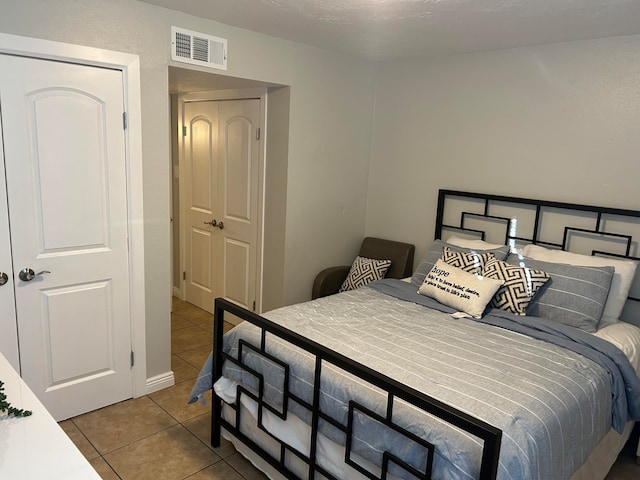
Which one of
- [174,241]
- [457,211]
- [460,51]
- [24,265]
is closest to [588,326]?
[457,211]

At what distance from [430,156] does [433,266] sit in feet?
3.34

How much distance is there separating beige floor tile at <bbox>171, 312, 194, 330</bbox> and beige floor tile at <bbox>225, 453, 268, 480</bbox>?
188cm

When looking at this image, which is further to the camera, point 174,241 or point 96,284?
point 174,241

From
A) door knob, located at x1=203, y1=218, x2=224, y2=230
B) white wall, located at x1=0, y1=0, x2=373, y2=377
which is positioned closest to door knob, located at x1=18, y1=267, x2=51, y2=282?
white wall, located at x1=0, y1=0, x2=373, y2=377

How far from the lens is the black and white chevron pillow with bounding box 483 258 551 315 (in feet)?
8.97

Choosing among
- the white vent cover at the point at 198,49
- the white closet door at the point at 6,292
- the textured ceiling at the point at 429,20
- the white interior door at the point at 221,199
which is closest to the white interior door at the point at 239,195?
the white interior door at the point at 221,199

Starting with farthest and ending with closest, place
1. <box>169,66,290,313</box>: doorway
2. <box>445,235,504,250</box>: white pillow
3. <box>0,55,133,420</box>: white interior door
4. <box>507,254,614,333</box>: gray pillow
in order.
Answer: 1. <box>169,66,290,313</box>: doorway
2. <box>445,235,504,250</box>: white pillow
3. <box>507,254,614,333</box>: gray pillow
4. <box>0,55,133,420</box>: white interior door

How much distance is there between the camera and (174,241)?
483cm

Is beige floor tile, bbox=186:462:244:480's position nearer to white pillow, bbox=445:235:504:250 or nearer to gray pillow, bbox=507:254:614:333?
gray pillow, bbox=507:254:614:333

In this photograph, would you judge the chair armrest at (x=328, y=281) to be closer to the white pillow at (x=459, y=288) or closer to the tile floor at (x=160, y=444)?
the white pillow at (x=459, y=288)

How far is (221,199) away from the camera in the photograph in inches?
164

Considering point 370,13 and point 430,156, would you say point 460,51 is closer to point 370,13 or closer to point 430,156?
point 430,156

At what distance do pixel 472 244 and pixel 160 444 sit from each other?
229 centimetres

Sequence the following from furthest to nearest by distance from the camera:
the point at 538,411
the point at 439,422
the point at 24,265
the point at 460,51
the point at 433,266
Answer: the point at 460,51 < the point at 433,266 < the point at 24,265 < the point at 538,411 < the point at 439,422
